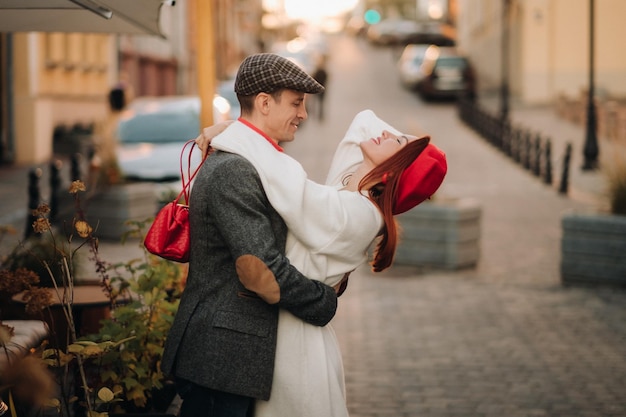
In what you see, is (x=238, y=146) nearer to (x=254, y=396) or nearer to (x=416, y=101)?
(x=254, y=396)

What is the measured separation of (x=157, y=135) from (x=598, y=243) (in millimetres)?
8338

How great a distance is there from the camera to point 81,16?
5.71 metres

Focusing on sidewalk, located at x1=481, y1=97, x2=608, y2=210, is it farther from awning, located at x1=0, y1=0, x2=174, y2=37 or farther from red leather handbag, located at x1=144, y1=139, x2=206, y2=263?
red leather handbag, located at x1=144, y1=139, x2=206, y2=263

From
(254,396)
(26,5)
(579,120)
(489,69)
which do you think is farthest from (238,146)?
(489,69)

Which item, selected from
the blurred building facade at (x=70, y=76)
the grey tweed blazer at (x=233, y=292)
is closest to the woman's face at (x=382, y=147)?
the grey tweed blazer at (x=233, y=292)

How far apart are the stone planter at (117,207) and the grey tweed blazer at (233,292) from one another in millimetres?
10370

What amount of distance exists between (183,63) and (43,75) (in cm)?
2518

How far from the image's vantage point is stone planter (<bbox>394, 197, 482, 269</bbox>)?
12203mm

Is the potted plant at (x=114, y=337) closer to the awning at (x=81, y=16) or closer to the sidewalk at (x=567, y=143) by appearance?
the awning at (x=81, y=16)

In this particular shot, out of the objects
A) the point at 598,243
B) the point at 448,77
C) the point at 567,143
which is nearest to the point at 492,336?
the point at 598,243

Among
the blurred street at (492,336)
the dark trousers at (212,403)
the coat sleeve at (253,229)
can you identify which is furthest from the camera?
the blurred street at (492,336)

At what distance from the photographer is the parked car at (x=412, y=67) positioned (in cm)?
4678

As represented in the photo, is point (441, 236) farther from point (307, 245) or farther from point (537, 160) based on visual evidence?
point (537, 160)

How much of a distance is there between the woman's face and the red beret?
0.08 m
